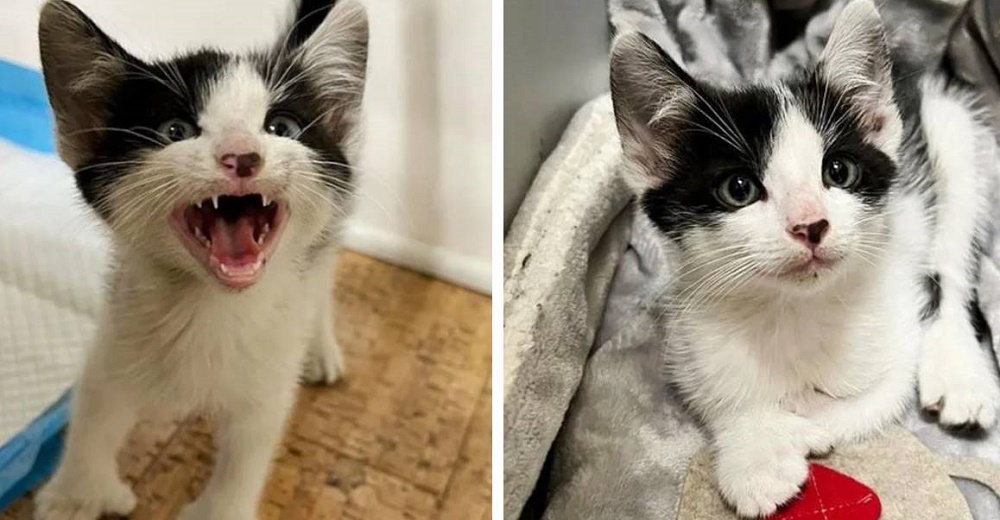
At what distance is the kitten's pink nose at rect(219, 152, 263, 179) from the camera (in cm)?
64

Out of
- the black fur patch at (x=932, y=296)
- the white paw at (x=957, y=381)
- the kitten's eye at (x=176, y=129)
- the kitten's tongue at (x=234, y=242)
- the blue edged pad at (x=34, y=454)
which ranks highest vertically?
the kitten's eye at (x=176, y=129)

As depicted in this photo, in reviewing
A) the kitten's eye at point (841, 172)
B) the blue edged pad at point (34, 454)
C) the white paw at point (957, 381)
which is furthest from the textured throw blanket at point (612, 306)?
the blue edged pad at point (34, 454)

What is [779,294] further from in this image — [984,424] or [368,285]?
[368,285]

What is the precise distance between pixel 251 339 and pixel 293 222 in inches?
3.9

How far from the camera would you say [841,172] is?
766 mm

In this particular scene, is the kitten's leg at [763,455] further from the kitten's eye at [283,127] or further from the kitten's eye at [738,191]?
the kitten's eye at [283,127]

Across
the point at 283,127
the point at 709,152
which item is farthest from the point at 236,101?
the point at 709,152

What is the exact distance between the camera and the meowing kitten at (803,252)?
0.76 m

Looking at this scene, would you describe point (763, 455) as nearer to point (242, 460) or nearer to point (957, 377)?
point (957, 377)

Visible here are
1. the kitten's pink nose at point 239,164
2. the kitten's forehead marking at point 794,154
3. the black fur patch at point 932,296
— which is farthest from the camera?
the black fur patch at point 932,296

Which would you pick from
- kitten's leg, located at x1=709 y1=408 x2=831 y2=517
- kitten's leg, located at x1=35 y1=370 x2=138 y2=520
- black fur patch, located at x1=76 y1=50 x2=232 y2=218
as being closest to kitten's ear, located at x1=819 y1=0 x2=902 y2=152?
kitten's leg, located at x1=709 y1=408 x2=831 y2=517

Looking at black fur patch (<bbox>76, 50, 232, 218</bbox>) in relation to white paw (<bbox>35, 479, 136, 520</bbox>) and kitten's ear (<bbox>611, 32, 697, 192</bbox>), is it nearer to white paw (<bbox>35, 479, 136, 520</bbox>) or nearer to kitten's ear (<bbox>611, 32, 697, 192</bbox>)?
white paw (<bbox>35, 479, 136, 520</bbox>)

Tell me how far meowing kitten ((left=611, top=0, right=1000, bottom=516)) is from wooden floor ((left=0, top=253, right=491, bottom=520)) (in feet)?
0.60

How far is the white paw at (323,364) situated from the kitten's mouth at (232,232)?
108mm
